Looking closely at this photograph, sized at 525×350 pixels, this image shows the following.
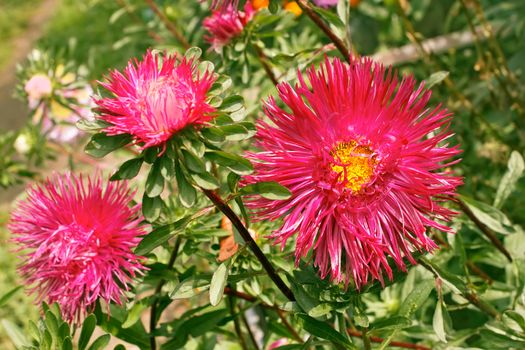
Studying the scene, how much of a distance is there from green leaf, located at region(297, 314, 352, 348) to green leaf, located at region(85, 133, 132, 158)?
36cm

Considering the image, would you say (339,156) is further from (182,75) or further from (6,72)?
(6,72)

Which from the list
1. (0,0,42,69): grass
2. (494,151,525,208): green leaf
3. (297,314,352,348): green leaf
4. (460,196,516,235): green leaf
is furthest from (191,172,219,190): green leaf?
(0,0,42,69): grass

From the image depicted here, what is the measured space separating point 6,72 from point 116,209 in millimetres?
5076

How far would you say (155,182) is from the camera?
3.01 ft

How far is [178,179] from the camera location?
3.06 feet

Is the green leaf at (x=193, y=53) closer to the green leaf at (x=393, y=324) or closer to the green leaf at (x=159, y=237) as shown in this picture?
the green leaf at (x=159, y=237)

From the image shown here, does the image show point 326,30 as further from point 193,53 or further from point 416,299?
point 416,299

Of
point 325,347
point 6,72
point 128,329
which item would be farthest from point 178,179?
point 6,72

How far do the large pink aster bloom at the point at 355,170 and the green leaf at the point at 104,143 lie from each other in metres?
0.18

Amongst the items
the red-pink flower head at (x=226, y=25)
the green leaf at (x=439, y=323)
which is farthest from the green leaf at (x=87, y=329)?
the red-pink flower head at (x=226, y=25)

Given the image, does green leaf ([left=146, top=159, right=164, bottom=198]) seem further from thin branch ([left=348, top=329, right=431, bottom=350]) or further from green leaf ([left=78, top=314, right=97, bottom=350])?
thin branch ([left=348, top=329, right=431, bottom=350])

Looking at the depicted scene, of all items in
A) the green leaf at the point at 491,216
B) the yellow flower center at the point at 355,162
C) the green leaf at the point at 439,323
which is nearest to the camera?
the yellow flower center at the point at 355,162

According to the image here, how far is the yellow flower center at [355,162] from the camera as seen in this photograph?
0.98m

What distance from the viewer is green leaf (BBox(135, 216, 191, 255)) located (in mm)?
982
